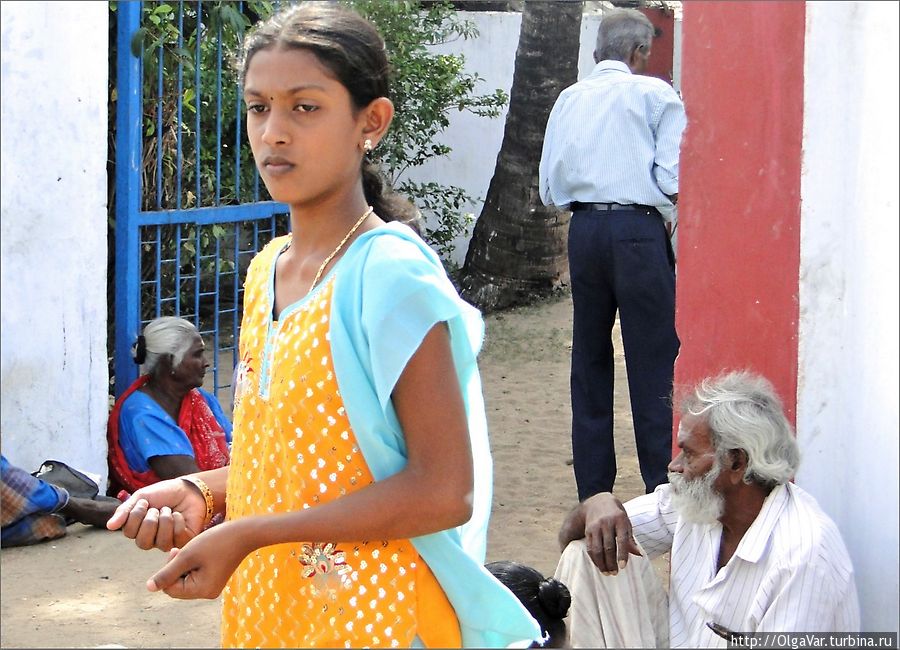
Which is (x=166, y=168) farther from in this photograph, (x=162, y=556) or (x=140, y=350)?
(x=162, y=556)

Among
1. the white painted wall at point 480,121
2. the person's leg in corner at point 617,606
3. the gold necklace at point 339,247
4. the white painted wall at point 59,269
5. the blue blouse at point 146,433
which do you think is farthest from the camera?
the white painted wall at point 480,121

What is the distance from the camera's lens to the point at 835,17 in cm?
244

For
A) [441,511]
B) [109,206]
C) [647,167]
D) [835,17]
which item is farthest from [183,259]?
[441,511]

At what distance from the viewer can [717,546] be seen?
321 centimetres

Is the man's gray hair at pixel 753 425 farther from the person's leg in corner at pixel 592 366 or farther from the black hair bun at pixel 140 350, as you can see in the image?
the black hair bun at pixel 140 350

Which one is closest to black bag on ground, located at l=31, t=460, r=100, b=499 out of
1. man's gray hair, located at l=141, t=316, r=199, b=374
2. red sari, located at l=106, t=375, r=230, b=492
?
red sari, located at l=106, t=375, r=230, b=492

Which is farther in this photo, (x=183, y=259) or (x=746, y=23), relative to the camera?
(x=183, y=259)

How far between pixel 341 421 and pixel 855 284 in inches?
46.0

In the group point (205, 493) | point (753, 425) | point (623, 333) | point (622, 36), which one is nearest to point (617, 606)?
point (753, 425)

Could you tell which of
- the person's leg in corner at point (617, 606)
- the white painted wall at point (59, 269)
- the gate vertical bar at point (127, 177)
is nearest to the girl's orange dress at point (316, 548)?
the person's leg in corner at point (617, 606)

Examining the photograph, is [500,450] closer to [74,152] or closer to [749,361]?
→ [74,152]

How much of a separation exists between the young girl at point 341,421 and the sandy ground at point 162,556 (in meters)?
1.60

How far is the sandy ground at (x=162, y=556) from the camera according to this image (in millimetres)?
4137

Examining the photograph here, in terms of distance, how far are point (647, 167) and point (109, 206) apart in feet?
8.01
